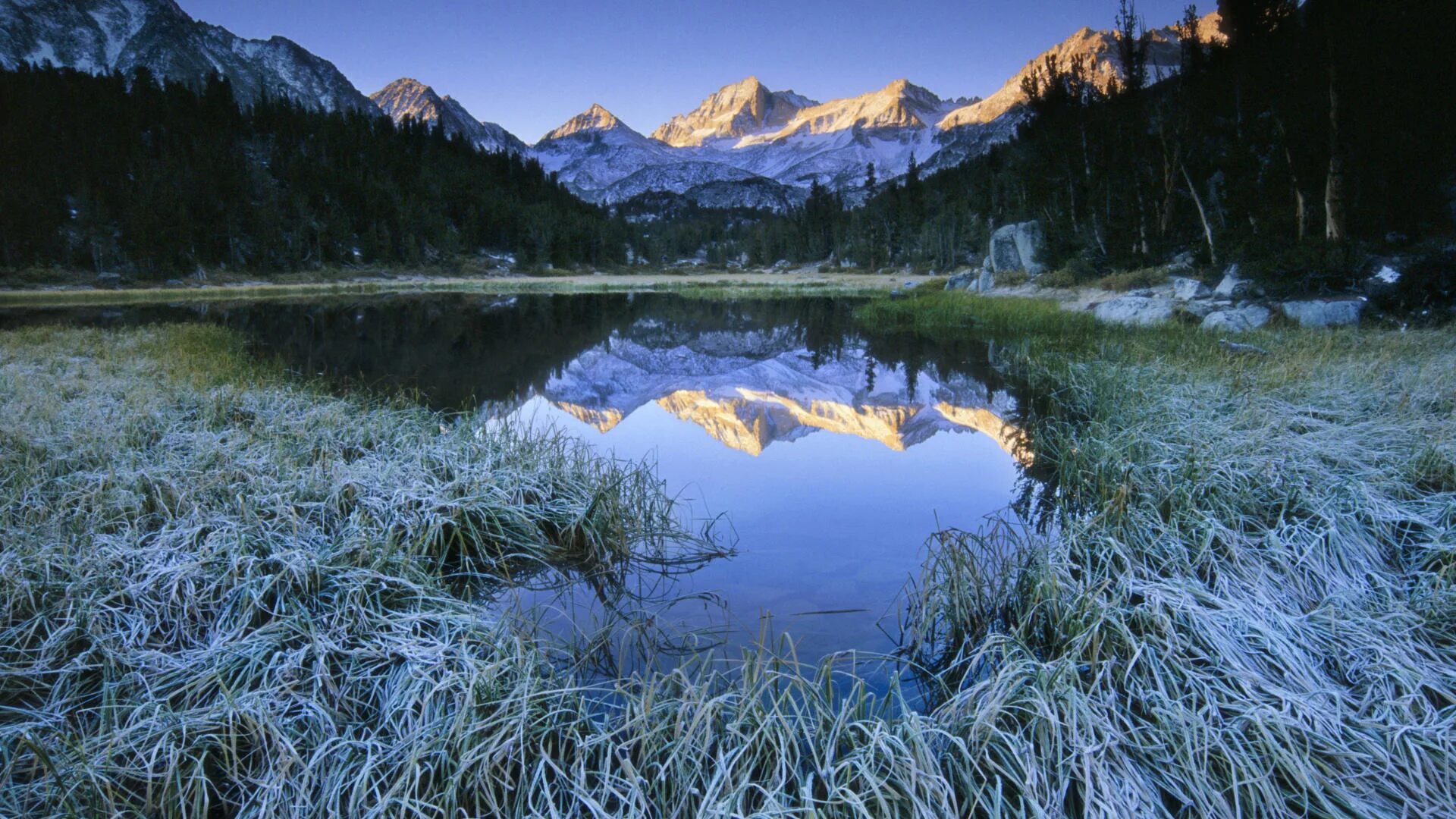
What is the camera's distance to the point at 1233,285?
16719mm

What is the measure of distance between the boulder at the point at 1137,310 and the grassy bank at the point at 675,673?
34.2 ft

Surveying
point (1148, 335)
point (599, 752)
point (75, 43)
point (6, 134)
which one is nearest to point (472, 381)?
point (599, 752)

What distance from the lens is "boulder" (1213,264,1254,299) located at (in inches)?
638

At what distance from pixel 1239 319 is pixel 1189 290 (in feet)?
13.3

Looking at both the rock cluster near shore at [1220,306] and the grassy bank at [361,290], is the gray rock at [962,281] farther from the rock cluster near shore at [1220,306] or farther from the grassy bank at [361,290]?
the rock cluster near shore at [1220,306]

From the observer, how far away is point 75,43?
18988cm

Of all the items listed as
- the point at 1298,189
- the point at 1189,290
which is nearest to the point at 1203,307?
the point at 1189,290

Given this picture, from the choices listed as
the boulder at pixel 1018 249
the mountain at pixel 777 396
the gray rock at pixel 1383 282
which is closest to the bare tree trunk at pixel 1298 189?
the gray rock at pixel 1383 282

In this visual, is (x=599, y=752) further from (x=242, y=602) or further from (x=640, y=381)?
(x=640, y=381)

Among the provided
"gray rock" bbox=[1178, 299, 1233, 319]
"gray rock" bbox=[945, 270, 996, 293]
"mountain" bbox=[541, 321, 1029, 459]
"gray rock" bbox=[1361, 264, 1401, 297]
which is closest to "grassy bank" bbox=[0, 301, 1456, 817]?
"mountain" bbox=[541, 321, 1029, 459]

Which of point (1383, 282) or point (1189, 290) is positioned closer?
point (1383, 282)

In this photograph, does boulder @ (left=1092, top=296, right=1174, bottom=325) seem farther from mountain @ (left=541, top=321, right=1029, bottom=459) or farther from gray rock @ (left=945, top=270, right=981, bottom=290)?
gray rock @ (left=945, top=270, right=981, bottom=290)

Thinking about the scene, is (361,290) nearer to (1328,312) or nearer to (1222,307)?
(1222,307)

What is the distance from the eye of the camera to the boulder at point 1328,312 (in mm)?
13641
